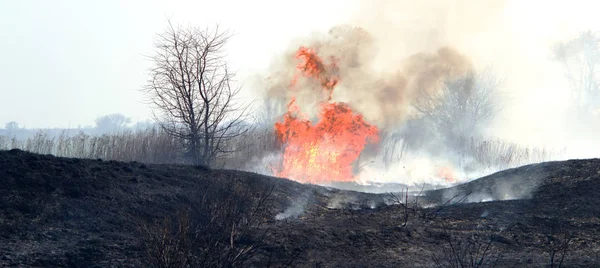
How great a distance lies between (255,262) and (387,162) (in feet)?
93.5

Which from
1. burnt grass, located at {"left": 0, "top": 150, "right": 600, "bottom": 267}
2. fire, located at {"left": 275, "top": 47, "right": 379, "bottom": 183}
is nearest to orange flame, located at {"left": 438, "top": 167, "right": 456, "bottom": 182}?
fire, located at {"left": 275, "top": 47, "right": 379, "bottom": 183}

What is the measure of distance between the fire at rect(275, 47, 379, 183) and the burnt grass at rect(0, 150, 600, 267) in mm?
8780

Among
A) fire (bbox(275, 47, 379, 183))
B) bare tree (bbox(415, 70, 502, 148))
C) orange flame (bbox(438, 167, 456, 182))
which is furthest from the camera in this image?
bare tree (bbox(415, 70, 502, 148))

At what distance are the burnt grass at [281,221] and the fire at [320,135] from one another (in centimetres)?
878

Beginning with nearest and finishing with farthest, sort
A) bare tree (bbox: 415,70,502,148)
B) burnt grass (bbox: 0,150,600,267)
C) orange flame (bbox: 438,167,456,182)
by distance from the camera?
burnt grass (bbox: 0,150,600,267), orange flame (bbox: 438,167,456,182), bare tree (bbox: 415,70,502,148)

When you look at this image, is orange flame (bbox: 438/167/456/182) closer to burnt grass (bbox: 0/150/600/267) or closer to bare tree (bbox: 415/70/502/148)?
bare tree (bbox: 415/70/502/148)

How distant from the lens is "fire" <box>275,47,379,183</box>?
87.2 feet

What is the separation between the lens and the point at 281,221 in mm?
14008

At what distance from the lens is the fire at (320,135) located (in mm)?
26594

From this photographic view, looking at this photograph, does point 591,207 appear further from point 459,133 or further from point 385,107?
point 459,133

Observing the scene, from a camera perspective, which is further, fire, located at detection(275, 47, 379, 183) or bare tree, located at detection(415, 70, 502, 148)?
bare tree, located at detection(415, 70, 502, 148)

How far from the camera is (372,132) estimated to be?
28719 millimetres

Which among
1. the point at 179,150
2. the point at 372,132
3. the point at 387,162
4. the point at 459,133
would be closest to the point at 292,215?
the point at 179,150

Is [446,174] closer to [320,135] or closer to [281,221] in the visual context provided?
[320,135]
